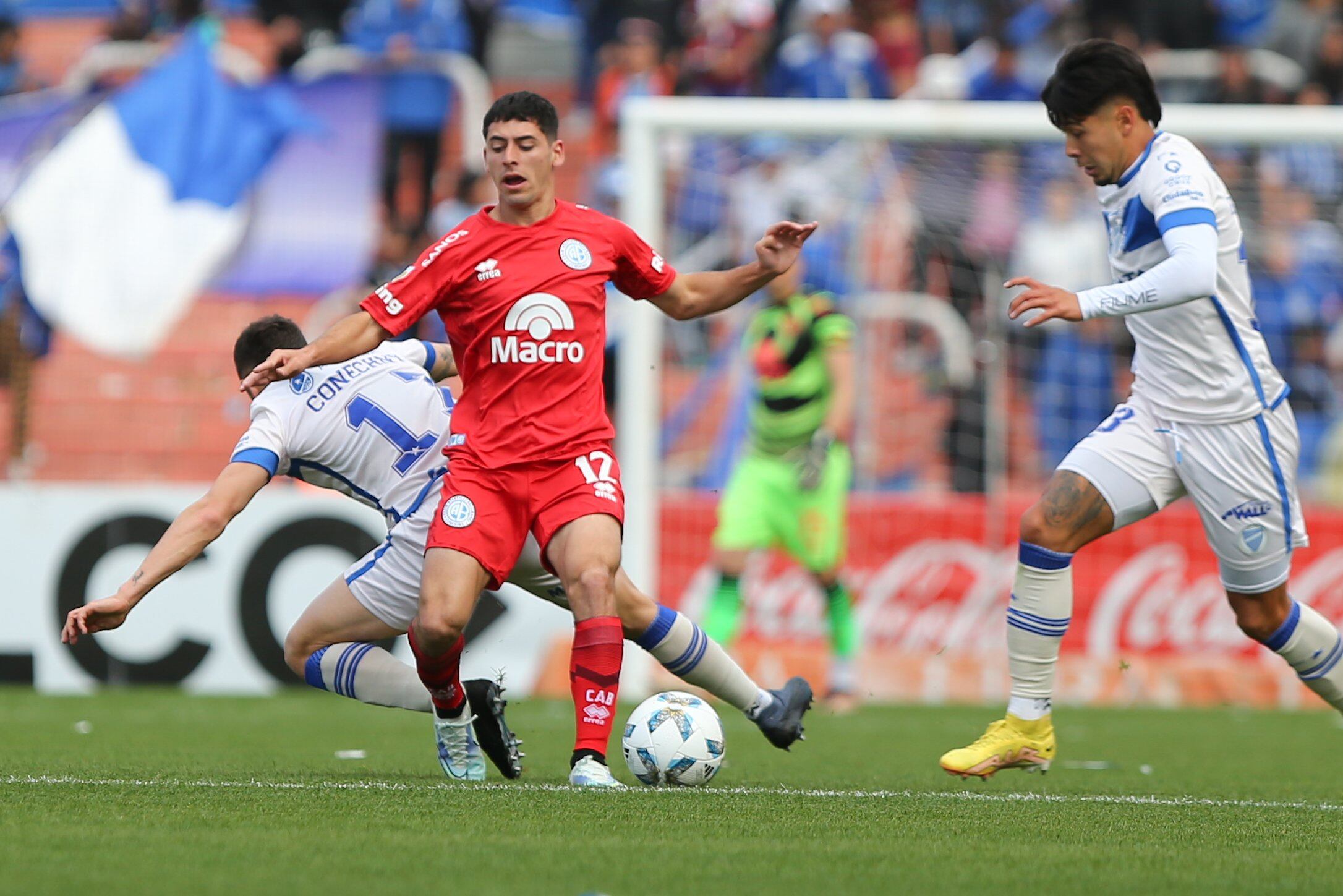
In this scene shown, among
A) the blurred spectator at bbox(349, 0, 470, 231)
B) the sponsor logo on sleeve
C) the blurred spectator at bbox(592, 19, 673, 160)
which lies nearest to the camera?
the sponsor logo on sleeve

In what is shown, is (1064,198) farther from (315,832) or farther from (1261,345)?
(315,832)

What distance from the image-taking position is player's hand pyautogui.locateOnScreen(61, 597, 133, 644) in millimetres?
5055

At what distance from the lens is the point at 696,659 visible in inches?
245

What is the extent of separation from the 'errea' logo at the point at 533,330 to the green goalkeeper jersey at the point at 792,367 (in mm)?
4740

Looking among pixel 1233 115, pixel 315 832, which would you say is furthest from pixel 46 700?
pixel 1233 115

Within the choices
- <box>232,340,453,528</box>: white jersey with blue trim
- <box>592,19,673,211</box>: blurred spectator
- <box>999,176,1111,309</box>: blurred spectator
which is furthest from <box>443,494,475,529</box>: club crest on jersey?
<box>592,19,673,211</box>: blurred spectator

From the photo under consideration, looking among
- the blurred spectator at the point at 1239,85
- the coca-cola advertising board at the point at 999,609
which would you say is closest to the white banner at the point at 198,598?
the coca-cola advertising board at the point at 999,609

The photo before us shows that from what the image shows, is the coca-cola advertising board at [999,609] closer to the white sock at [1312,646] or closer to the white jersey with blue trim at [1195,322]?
the white sock at [1312,646]

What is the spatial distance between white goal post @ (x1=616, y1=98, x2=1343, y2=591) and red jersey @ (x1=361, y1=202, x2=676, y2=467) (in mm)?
4870

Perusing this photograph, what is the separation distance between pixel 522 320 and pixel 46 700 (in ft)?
18.3

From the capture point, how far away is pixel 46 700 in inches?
399

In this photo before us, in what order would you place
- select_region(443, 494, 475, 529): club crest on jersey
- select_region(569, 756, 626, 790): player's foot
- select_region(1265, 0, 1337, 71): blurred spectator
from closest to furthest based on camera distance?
1. select_region(569, 756, 626, 790): player's foot
2. select_region(443, 494, 475, 529): club crest on jersey
3. select_region(1265, 0, 1337, 71): blurred spectator

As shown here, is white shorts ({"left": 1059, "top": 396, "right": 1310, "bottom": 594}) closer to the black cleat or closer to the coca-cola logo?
the black cleat

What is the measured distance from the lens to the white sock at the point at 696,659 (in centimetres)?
620
